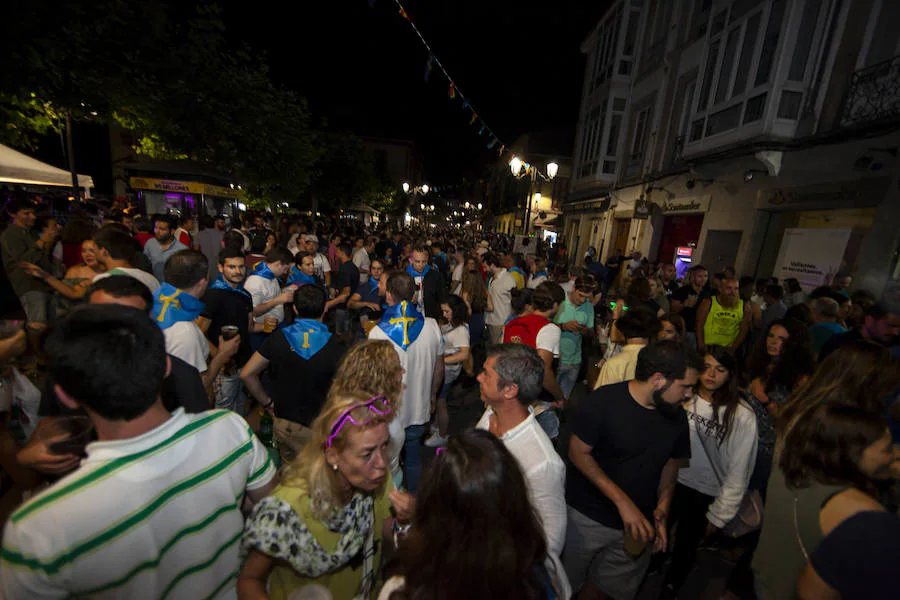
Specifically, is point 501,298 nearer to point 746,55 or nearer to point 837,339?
point 837,339

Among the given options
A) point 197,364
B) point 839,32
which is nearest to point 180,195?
point 197,364

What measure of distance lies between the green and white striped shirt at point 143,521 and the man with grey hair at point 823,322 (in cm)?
563

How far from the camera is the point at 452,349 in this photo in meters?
4.45

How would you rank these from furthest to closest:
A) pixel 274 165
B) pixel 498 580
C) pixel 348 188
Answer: pixel 348 188 < pixel 274 165 < pixel 498 580

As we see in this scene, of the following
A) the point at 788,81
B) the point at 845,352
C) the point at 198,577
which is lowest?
the point at 198,577

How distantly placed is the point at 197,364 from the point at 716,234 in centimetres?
1306

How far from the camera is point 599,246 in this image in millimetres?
18797

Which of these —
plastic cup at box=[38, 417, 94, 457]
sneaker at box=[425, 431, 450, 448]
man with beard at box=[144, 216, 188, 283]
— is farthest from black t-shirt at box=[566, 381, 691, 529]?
man with beard at box=[144, 216, 188, 283]

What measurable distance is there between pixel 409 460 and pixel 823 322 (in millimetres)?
5081

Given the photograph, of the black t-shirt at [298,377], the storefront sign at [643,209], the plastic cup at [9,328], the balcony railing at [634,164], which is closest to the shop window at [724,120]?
the storefront sign at [643,209]

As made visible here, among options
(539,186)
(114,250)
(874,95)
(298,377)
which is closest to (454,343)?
(298,377)

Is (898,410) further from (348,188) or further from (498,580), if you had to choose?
(348,188)

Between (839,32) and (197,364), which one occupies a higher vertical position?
(839,32)

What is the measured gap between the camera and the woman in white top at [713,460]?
268cm
